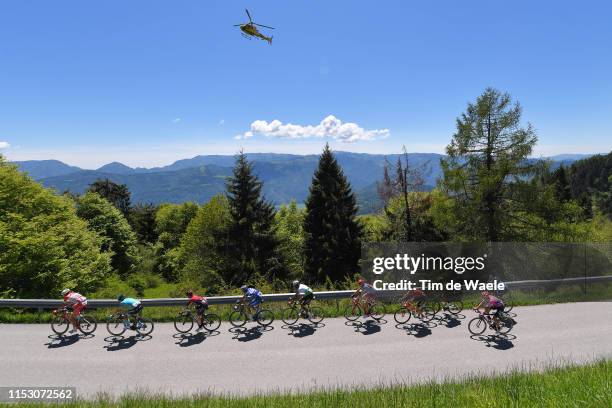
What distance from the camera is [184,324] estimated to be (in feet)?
42.7

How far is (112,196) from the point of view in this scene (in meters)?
76.4

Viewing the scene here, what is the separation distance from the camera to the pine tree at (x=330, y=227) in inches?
1299

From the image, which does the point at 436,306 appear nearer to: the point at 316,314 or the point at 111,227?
the point at 316,314

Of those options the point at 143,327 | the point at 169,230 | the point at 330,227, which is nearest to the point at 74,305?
the point at 143,327

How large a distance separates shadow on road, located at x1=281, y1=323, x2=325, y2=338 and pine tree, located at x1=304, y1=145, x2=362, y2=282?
19.5 m

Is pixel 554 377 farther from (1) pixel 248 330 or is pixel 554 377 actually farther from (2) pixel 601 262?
(2) pixel 601 262

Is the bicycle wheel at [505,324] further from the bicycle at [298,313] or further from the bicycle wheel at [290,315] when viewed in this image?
the bicycle wheel at [290,315]

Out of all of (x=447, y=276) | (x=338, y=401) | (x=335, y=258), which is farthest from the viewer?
(x=335, y=258)

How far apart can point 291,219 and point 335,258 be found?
697 inches

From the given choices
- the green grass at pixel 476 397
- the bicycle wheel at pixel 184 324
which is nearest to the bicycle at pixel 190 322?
the bicycle wheel at pixel 184 324

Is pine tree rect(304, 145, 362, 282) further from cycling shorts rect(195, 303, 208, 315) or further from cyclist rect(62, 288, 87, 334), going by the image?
cyclist rect(62, 288, 87, 334)

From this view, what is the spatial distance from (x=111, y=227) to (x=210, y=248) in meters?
23.2

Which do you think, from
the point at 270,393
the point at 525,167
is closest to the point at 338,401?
the point at 270,393

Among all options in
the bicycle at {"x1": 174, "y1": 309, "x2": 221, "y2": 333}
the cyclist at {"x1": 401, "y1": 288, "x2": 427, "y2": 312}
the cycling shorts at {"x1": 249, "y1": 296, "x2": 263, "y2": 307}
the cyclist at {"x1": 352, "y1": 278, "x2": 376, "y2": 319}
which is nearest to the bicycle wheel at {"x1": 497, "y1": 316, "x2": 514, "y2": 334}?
the cyclist at {"x1": 401, "y1": 288, "x2": 427, "y2": 312}
